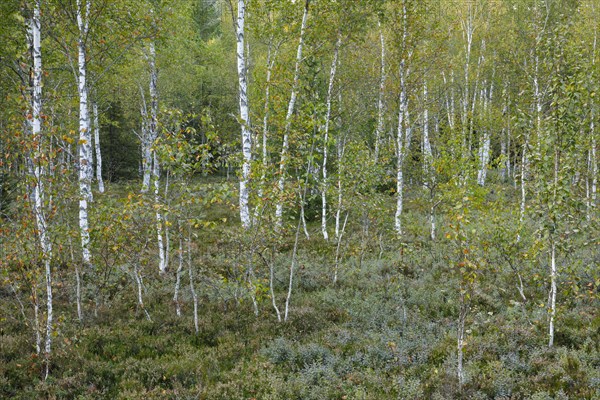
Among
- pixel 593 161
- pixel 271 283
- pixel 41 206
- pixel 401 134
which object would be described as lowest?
pixel 271 283

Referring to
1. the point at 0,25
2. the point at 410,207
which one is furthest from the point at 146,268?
the point at 410,207

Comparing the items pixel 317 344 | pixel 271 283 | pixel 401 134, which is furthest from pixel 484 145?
pixel 317 344

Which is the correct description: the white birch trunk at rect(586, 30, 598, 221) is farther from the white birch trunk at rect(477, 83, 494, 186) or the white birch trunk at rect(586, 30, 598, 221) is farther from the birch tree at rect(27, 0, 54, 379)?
the birch tree at rect(27, 0, 54, 379)

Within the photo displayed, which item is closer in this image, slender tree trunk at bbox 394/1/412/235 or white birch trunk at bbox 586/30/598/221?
white birch trunk at bbox 586/30/598/221

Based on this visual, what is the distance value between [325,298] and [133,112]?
26.8 meters

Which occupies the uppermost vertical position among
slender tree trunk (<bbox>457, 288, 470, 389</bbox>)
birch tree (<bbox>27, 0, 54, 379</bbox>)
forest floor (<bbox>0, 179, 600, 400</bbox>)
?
birch tree (<bbox>27, 0, 54, 379</bbox>)

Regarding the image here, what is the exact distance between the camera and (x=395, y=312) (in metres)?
10.2

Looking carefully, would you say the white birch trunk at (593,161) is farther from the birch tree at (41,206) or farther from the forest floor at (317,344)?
the birch tree at (41,206)

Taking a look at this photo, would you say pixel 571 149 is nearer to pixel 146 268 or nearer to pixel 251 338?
pixel 251 338

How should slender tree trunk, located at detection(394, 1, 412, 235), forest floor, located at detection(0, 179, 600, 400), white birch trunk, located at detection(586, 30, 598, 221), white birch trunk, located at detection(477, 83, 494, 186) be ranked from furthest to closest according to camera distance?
white birch trunk, located at detection(477, 83, 494, 186) < slender tree trunk, located at detection(394, 1, 412, 235) < white birch trunk, located at detection(586, 30, 598, 221) < forest floor, located at detection(0, 179, 600, 400)

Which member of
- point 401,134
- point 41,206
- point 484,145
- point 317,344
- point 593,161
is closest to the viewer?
point 41,206

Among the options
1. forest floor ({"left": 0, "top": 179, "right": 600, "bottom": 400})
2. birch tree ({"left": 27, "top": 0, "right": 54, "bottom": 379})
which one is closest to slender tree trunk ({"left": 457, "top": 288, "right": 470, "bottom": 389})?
forest floor ({"left": 0, "top": 179, "right": 600, "bottom": 400})

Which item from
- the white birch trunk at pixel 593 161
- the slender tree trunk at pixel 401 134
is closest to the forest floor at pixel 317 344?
the white birch trunk at pixel 593 161

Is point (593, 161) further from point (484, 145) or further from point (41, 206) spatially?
point (41, 206)
